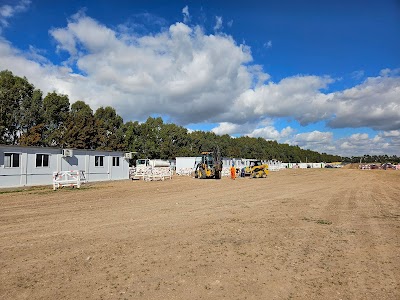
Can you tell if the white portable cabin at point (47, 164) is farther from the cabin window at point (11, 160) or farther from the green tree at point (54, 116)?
the green tree at point (54, 116)

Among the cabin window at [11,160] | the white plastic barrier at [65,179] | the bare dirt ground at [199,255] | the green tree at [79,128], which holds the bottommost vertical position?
the bare dirt ground at [199,255]

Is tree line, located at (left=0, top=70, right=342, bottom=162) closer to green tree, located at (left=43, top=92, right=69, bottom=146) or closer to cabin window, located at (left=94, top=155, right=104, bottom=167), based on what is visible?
green tree, located at (left=43, top=92, right=69, bottom=146)

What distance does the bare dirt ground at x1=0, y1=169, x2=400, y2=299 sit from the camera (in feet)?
15.3

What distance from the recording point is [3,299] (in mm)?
4324

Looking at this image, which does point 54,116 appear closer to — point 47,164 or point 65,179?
point 47,164

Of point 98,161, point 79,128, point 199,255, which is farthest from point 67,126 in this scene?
point 199,255

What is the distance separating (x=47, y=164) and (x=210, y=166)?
53.5 ft

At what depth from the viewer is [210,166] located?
113 feet

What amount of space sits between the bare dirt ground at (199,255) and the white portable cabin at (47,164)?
1238 cm

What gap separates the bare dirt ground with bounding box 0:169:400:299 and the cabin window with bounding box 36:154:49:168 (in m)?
13.8

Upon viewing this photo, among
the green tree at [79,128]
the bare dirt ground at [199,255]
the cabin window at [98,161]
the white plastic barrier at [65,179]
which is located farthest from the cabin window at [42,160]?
the green tree at [79,128]

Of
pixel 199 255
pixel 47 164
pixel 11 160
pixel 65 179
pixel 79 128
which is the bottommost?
pixel 199 255

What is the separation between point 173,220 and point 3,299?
232 inches

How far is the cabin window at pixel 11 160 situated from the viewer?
21717mm
